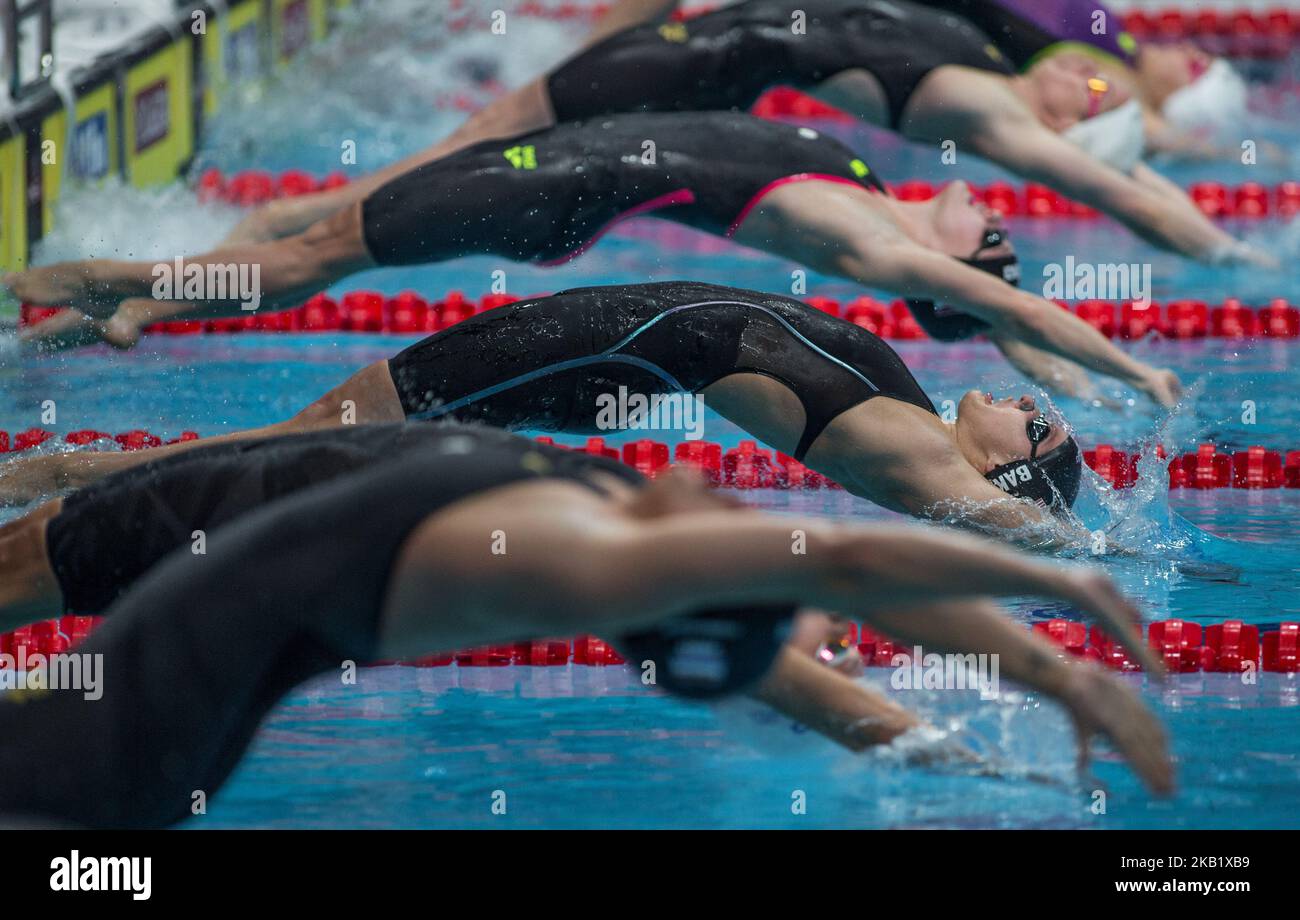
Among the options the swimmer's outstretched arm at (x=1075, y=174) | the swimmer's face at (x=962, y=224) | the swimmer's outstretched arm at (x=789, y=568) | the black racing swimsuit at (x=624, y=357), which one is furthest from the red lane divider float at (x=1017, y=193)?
the swimmer's outstretched arm at (x=789, y=568)

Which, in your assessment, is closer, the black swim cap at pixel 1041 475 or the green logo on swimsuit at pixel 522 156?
the black swim cap at pixel 1041 475

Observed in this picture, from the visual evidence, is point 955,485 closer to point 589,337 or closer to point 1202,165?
point 589,337

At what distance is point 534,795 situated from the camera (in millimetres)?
2748

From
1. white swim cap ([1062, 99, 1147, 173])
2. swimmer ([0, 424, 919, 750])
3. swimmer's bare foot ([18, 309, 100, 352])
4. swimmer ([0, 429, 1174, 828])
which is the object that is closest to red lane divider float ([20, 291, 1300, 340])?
white swim cap ([1062, 99, 1147, 173])

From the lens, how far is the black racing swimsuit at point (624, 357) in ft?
10.7

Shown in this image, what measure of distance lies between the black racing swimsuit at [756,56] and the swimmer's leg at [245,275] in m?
0.83

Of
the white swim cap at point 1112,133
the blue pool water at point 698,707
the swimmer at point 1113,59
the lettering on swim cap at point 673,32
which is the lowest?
the blue pool water at point 698,707

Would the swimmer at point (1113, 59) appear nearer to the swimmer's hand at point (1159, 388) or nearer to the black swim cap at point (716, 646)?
the swimmer's hand at point (1159, 388)

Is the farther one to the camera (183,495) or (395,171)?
(395,171)

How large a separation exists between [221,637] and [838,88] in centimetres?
301

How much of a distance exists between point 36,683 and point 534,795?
0.89 m

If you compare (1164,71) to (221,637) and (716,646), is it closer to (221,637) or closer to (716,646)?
(716,646)

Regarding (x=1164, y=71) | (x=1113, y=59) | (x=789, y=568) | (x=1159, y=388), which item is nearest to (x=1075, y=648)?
(x=1159, y=388)

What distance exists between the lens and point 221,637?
193 cm
